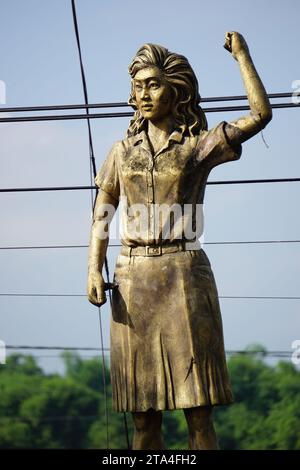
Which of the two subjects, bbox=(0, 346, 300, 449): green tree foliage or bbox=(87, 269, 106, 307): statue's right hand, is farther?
bbox=(0, 346, 300, 449): green tree foliage

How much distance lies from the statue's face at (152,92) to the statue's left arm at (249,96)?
445mm

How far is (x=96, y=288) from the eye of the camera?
797 centimetres

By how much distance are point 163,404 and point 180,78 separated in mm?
1973

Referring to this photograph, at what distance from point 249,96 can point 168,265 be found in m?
1.11

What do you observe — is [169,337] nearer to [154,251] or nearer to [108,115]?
[154,251]

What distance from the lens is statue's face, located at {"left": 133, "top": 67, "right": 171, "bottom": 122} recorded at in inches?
313

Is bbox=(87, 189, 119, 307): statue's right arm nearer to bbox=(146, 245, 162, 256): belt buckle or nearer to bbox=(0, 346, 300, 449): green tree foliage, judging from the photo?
bbox=(146, 245, 162, 256): belt buckle

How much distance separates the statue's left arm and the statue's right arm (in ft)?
3.03

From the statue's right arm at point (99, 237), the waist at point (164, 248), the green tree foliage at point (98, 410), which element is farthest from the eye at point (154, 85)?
the green tree foliage at point (98, 410)

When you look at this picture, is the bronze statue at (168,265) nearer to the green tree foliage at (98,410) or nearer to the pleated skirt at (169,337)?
the pleated skirt at (169,337)

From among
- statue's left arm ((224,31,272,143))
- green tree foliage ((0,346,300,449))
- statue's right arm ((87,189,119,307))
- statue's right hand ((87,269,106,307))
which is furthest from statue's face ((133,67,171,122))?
green tree foliage ((0,346,300,449))

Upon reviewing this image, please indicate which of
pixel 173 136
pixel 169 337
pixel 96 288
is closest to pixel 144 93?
pixel 173 136
